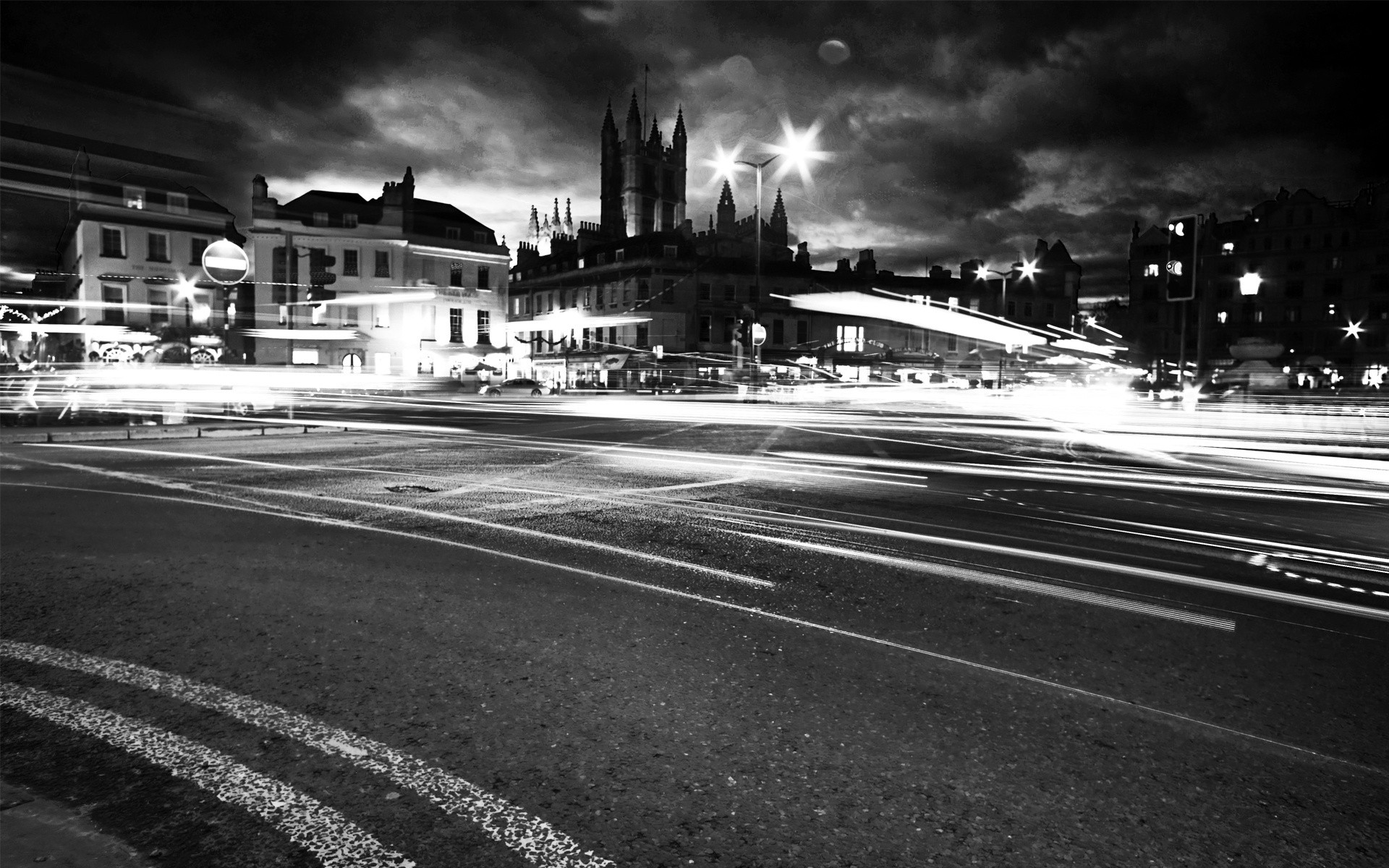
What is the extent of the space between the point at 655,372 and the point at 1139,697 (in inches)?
2262

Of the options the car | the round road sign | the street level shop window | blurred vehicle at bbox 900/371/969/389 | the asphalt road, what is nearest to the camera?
the asphalt road

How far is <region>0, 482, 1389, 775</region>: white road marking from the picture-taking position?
137 inches

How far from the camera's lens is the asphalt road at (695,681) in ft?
8.91

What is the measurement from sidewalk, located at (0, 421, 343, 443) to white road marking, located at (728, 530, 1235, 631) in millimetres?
16605

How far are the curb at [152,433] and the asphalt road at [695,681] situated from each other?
10.1m

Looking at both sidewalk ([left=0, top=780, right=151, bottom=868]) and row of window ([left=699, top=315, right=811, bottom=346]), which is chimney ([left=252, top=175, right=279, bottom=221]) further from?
sidewalk ([left=0, top=780, right=151, bottom=868])

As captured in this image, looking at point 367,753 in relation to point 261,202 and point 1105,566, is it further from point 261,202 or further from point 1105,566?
point 261,202

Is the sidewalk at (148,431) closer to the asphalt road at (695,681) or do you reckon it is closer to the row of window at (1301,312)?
the asphalt road at (695,681)

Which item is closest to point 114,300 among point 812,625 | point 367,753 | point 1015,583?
point 812,625

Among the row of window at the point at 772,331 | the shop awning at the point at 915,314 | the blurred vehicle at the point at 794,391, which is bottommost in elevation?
the blurred vehicle at the point at 794,391

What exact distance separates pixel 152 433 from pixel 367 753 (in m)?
Result: 20.4

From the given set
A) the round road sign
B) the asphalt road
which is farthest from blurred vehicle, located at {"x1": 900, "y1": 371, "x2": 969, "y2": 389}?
the asphalt road

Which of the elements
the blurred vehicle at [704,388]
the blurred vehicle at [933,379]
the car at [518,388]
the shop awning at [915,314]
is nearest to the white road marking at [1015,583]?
the blurred vehicle at [704,388]

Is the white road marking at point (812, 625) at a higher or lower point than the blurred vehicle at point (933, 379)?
lower
